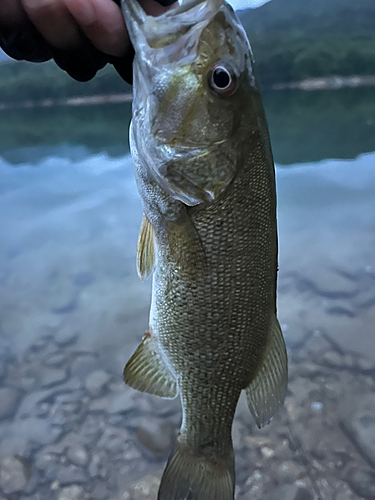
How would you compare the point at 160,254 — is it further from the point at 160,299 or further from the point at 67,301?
the point at 67,301

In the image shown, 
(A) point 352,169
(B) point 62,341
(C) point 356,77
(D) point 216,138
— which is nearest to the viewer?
(D) point 216,138

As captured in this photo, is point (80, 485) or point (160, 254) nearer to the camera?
point (160, 254)

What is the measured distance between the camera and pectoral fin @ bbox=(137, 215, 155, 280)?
104 cm

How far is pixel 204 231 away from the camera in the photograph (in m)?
0.93

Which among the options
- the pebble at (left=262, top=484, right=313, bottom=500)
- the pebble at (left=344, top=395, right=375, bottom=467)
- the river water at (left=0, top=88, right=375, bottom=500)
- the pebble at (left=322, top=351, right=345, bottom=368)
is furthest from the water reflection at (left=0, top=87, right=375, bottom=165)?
the pebble at (left=262, top=484, right=313, bottom=500)

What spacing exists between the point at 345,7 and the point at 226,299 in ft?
127

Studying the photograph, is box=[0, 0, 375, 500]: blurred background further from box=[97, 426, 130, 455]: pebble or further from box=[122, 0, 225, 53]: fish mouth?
box=[122, 0, 225, 53]: fish mouth

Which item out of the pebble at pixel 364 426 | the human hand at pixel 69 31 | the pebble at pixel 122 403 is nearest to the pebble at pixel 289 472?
→ the pebble at pixel 364 426

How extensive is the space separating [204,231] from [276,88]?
24.8 meters

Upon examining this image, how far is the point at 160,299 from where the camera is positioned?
103 cm

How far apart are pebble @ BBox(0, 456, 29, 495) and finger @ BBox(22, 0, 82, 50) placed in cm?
209

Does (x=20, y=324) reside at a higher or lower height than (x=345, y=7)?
lower

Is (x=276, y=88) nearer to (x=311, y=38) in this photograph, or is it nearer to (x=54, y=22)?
(x=311, y=38)

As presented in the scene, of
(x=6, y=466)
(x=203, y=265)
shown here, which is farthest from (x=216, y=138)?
(x=6, y=466)
